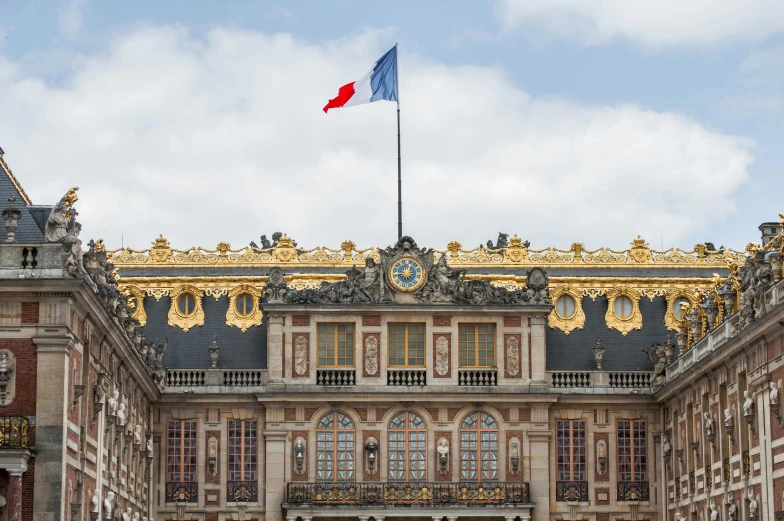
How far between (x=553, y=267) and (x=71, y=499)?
27.6m

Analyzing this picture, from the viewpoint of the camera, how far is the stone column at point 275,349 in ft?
205

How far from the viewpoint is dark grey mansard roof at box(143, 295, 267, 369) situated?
64688 millimetres

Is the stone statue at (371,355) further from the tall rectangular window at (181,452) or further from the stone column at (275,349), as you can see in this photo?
the tall rectangular window at (181,452)

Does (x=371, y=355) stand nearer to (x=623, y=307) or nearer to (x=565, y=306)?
(x=565, y=306)

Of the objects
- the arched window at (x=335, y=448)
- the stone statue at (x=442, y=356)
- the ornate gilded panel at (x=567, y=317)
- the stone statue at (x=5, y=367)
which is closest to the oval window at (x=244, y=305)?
the arched window at (x=335, y=448)

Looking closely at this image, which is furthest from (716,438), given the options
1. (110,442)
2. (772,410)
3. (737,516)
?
(110,442)

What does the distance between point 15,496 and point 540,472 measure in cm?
2690

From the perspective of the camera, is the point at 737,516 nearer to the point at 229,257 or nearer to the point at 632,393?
the point at 632,393

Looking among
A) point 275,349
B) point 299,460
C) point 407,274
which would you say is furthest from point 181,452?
point 407,274

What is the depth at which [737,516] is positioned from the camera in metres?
52.7

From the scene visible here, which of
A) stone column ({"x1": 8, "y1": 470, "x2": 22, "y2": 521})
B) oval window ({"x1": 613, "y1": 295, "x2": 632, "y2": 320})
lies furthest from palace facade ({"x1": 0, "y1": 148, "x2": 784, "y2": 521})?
stone column ({"x1": 8, "y1": 470, "x2": 22, "y2": 521})

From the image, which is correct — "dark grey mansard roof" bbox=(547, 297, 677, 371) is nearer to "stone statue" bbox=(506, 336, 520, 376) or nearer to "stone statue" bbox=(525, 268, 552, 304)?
"stone statue" bbox=(506, 336, 520, 376)

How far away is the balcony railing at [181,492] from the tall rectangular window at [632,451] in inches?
630

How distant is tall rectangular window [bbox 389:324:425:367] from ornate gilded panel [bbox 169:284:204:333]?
25.7ft
